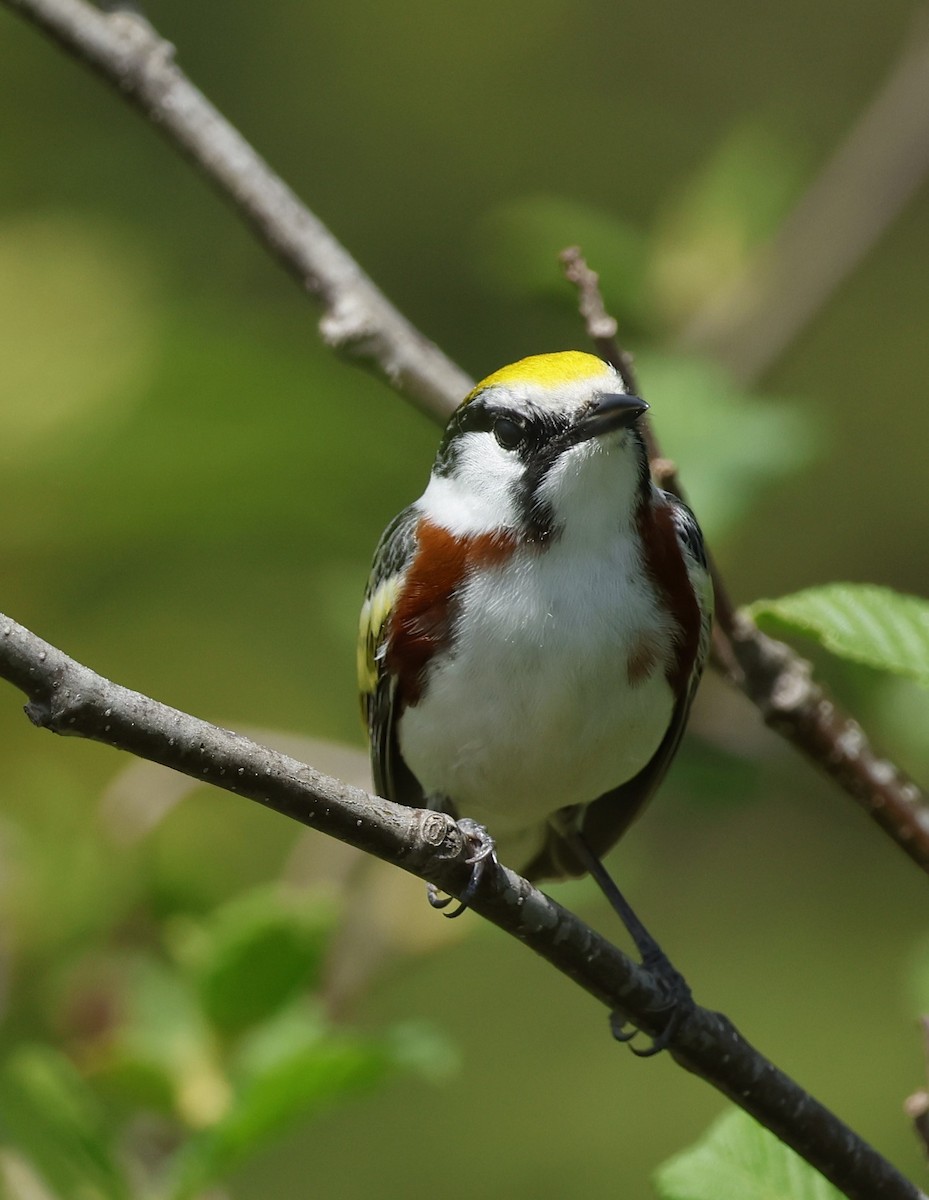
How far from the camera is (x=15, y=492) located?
3836mm

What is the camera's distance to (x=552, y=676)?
8.96ft

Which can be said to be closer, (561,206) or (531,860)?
(531,860)

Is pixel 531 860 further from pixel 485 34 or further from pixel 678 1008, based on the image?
pixel 485 34

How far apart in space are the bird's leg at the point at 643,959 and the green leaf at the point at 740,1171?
18 cm

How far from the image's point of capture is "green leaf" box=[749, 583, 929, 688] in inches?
80.8

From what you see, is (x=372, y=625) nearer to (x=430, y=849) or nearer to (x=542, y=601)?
(x=542, y=601)

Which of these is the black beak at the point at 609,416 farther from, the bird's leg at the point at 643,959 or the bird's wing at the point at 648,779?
the bird's leg at the point at 643,959

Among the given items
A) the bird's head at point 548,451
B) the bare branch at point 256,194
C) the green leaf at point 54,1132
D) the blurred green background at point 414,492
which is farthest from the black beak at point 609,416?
the green leaf at point 54,1132

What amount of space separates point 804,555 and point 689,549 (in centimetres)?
426

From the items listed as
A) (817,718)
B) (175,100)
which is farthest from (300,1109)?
(175,100)

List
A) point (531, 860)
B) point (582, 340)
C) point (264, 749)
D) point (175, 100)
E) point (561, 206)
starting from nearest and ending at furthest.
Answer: point (264, 749) < point (175, 100) < point (531, 860) < point (561, 206) < point (582, 340)

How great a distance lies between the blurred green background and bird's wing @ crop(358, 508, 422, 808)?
398mm

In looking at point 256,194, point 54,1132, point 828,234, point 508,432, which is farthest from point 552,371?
point 828,234

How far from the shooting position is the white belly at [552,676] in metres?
2.71
